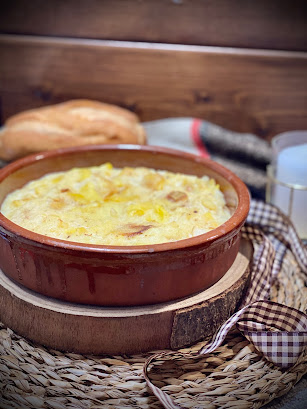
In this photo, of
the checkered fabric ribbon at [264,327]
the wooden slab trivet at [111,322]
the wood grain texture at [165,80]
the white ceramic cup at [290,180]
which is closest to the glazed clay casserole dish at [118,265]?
the wooden slab trivet at [111,322]

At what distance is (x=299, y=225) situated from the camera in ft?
7.81

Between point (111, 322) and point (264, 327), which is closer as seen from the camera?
point (111, 322)

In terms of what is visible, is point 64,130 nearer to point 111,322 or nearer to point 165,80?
point 165,80

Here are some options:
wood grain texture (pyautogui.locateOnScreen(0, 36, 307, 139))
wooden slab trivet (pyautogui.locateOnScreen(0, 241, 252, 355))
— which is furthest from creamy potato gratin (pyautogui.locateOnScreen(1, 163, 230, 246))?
wood grain texture (pyautogui.locateOnScreen(0, 36, 307, 139))

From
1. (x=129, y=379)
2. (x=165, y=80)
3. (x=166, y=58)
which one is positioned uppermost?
(x=166, y=58)

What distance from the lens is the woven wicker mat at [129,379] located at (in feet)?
5.06

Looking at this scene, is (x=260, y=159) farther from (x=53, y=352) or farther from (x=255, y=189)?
(x=53, y=352)

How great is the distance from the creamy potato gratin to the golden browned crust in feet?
1.72

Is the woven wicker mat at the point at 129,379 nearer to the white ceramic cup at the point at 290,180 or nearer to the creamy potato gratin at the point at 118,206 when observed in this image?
the creamy potato gratin at the point at 118,206

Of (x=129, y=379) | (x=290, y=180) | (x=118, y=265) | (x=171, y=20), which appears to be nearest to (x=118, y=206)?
(x=118, y=265)

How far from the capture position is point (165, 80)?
3127 millimetres

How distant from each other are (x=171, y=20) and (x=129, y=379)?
2191 millimetres

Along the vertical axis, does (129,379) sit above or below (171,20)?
below

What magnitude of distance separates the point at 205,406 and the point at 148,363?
0.22 m
